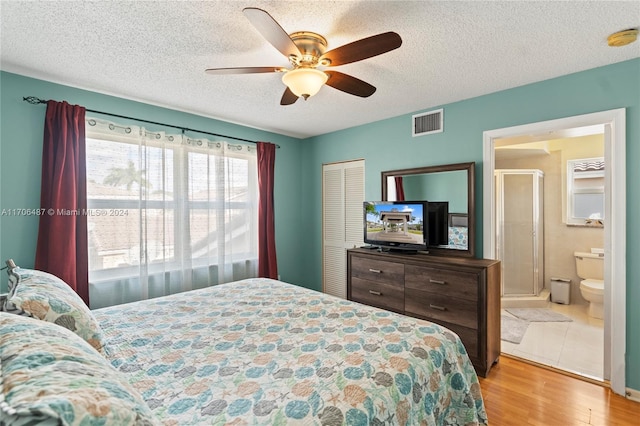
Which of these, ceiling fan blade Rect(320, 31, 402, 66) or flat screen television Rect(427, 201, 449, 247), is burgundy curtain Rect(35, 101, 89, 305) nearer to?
ceiling fan blade Rect(320, 31, 402, 66)

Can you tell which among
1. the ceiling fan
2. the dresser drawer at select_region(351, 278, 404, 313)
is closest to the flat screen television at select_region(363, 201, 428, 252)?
the dresser drawer at select_region(351, 278, 404, 313)

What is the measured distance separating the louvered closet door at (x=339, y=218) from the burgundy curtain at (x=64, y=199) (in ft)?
9.38

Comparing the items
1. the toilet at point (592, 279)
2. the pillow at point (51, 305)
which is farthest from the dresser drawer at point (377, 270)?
the toilet at point (592, 279)

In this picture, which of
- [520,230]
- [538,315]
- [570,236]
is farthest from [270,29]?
[570,236]

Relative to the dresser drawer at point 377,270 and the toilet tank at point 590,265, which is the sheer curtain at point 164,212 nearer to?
the dresser drawer at point 377,270

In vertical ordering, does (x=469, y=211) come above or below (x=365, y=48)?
below

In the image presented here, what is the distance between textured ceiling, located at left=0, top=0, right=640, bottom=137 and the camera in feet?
5.51

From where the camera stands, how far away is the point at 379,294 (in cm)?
318

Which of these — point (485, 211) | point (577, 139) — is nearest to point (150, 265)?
point (485, 211)

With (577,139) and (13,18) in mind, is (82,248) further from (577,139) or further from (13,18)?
(577,139)

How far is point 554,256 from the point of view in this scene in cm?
452

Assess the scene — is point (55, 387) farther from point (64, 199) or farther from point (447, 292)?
point (447, 292)

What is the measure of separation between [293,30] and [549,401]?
312 cm

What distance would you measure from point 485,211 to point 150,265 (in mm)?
3409
